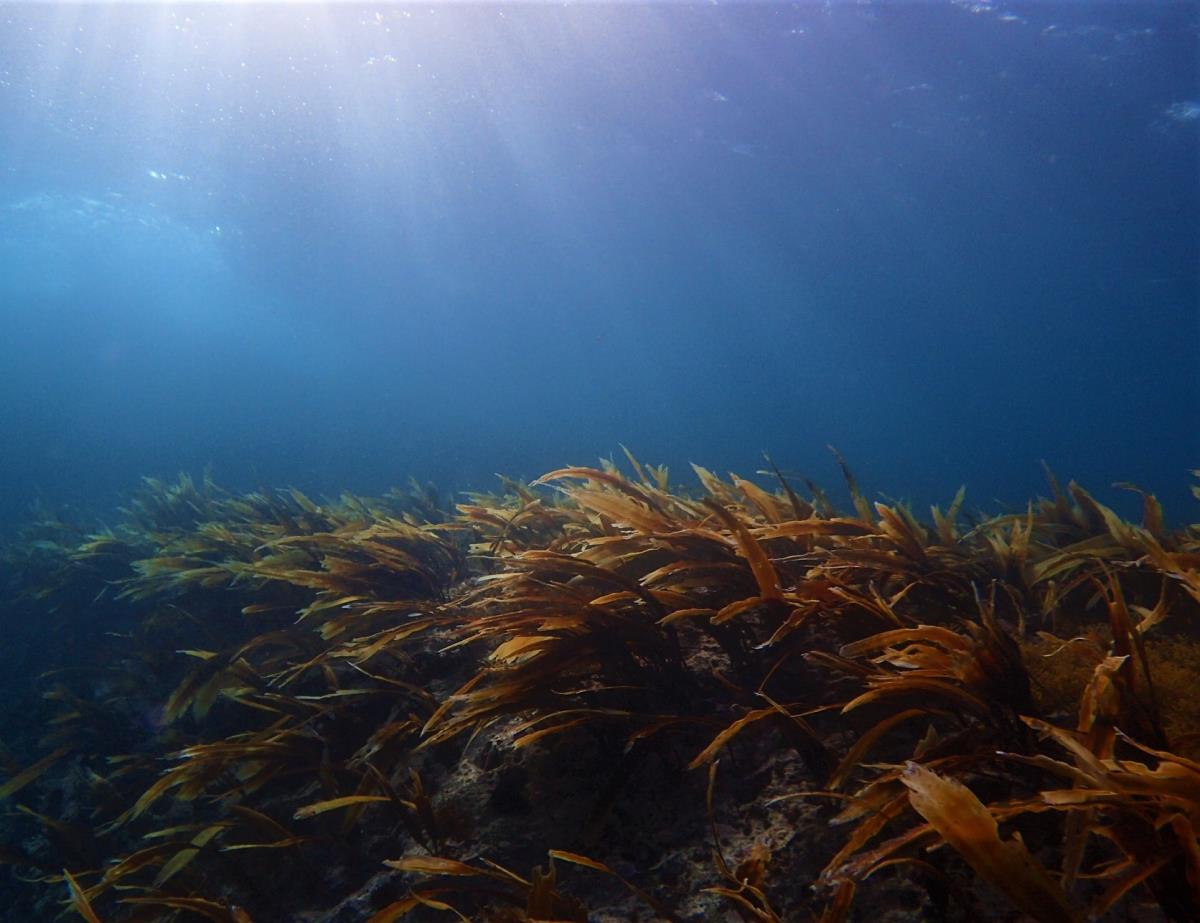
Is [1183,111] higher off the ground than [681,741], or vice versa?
[1183,111]

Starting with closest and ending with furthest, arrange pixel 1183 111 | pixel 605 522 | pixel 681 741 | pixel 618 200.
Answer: pixel 681 741, pixel 605 522, pixel 1183 111, pixel 618 200

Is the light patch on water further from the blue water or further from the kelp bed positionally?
the kelp bed

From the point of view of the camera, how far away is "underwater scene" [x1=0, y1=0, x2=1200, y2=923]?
53.7 inches

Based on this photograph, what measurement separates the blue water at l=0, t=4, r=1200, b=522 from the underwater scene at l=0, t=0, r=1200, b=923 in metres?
0.23

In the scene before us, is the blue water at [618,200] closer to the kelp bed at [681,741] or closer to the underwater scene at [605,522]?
the underwater scene at [605,522]

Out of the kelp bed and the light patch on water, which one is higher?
the light patch on water

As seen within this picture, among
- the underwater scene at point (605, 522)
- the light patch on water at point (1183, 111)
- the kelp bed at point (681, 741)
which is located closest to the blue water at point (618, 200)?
the light patch on water at point (1183, 111)

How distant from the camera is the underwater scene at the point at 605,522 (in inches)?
53.7

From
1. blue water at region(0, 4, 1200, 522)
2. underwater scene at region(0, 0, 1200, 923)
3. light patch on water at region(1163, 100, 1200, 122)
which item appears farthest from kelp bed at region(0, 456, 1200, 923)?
light patch on water at region(1163, 100, 1200, 122)

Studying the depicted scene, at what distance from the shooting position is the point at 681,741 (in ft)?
5.65

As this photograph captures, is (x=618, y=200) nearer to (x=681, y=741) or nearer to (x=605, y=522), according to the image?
(x=605, y=522)

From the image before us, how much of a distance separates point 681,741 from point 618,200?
98.7 ft

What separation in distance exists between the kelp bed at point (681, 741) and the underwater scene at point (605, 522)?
0.6 inches

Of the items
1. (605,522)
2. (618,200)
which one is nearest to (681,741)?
(605,522)
